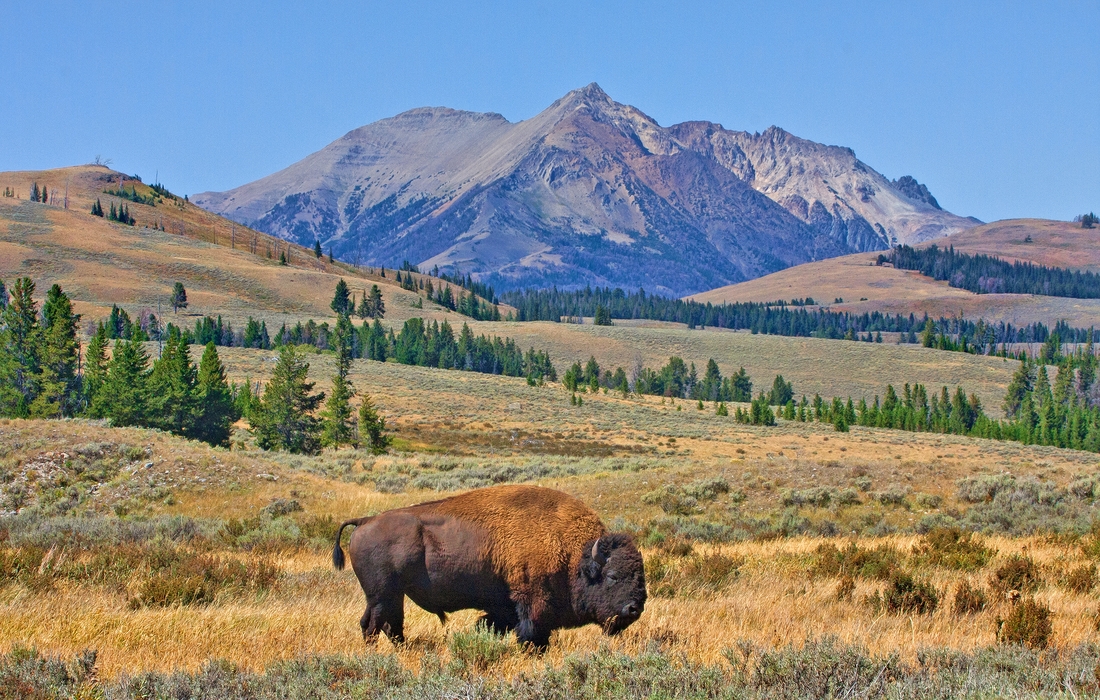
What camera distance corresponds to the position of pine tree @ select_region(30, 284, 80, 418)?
166 ft

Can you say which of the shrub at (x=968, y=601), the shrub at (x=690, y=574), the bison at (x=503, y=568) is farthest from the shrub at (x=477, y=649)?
the shrub at (x=968, y=601)

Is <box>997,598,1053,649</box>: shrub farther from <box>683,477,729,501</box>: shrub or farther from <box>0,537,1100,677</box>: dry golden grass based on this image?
<box>683,477,729,501</box>: shrub

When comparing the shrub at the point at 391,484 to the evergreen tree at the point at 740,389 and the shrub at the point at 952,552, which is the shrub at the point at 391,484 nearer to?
the shrub at the point at 952,552

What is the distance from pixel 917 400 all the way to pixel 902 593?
11879cm

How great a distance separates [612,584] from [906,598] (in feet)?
12.0

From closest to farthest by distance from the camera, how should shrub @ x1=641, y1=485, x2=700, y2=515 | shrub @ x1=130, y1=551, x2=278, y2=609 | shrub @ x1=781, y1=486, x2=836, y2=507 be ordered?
shrub @ x1=130, y1=551, x2=278, y2=609 → shrub @ x1=641, y1=485, x2=700, y2=515 → shrub @ x1=781, y1=486, x2=836, y2=507

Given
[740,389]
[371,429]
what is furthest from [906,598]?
[740,389]

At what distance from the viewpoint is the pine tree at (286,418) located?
48438 millimetres

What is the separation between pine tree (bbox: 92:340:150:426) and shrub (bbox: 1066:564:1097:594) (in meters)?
46.3

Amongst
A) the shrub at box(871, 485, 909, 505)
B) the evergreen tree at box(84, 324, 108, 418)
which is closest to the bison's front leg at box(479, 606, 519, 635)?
the shrub at box(871, 485, 909, 505)

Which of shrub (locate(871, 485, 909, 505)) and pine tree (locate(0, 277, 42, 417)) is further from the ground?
pine tree (locate(0, 277, 42, 417))

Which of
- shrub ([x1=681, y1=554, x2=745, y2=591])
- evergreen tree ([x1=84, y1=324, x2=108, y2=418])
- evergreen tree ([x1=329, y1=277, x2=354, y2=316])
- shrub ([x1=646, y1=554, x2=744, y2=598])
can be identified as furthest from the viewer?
evergreen tree ([x1=329, y1=277, x2=354, y2=316])

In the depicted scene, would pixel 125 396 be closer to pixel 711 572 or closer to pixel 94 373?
pixel 94 373

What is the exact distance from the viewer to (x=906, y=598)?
8.47m
